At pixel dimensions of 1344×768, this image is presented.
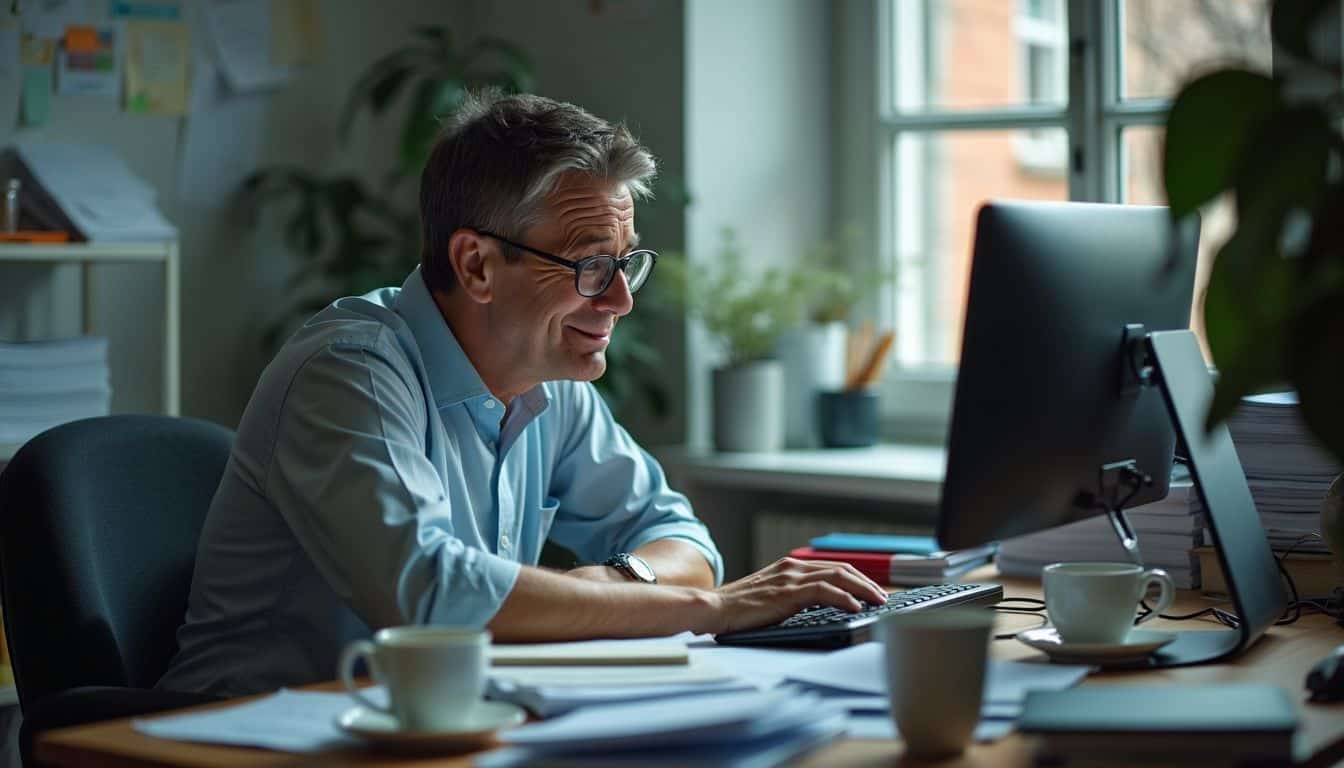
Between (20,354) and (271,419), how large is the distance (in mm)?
1023

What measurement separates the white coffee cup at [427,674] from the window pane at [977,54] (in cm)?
235

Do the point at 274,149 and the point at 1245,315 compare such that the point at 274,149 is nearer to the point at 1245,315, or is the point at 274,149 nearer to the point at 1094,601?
the point at 1094,601

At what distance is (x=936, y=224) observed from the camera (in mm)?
3393

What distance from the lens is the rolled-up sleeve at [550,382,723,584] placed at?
77.4 inches

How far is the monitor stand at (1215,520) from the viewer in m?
→ 1.43

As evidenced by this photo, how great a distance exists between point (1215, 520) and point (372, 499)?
808 millimetres

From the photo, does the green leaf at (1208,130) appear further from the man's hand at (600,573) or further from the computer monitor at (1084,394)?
the man's hand at (600,573)

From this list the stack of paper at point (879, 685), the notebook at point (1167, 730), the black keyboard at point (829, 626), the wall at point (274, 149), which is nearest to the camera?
the notebook at point (1167, 730)

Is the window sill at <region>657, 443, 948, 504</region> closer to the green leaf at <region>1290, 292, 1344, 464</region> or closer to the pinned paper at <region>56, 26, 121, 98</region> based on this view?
the pinned paper at <region>56, 26, 121, 98</region>

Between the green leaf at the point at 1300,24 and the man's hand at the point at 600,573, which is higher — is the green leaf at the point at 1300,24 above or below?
above

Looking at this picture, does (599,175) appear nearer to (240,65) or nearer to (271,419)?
(271,419)

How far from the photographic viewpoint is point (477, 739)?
42.4 inches

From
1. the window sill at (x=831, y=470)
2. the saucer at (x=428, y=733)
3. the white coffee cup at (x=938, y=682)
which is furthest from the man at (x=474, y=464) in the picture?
the window sill at (x=831, y=470)

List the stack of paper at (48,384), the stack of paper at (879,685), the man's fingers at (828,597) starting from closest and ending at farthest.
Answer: the stack of paper at (879,685)
the man's fingers at (828,597)
the stack of paper at (48,384)
